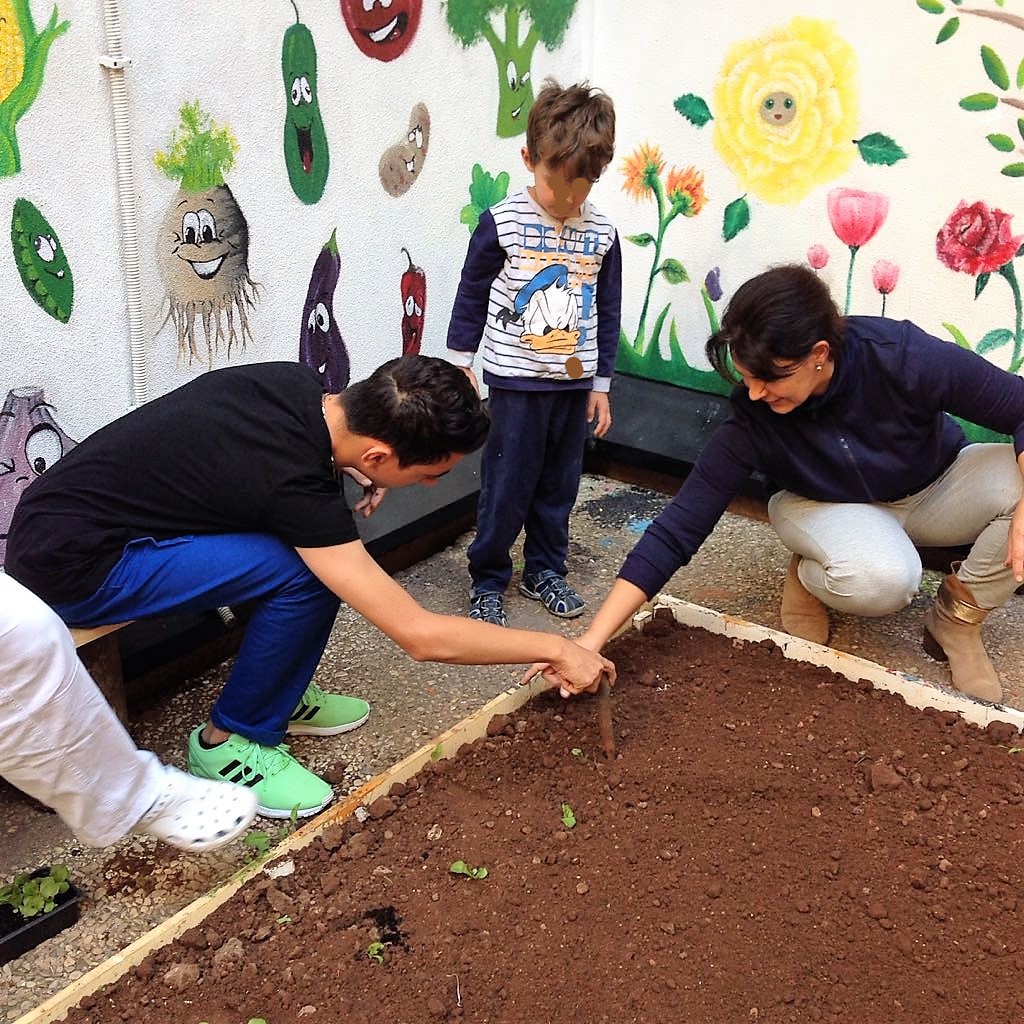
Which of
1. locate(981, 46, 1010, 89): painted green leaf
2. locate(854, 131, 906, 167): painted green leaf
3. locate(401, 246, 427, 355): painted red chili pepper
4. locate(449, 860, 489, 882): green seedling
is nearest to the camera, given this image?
locate(449, 860, 489, 882): green seedling

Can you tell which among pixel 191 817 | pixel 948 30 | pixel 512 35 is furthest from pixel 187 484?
pixel 948 30

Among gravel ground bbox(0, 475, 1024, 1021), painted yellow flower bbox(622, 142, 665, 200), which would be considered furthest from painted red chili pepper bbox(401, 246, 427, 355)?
painted yellow flower bbox(622, 142, 665, 200)

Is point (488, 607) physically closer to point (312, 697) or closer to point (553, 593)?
point (553, 593)

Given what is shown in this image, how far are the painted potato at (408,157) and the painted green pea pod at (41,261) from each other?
1154 mm

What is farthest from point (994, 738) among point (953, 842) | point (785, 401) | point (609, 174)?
point (609, 174)

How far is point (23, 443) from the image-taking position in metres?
2.58

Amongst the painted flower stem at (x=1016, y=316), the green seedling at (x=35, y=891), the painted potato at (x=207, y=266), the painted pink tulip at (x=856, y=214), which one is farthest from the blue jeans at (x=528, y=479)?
the green seedling at (x=35, y=891)

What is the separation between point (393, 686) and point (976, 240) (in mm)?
2281

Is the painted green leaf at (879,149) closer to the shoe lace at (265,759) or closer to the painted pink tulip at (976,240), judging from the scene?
the painted pink tulip at (976,240)

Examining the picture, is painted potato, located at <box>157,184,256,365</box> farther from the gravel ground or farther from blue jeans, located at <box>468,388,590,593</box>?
the gravel ground

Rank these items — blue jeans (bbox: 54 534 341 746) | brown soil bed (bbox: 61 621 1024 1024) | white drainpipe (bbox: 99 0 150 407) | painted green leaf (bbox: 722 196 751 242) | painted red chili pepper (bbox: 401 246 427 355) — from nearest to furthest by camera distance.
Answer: brown soil bed (bbox: 61 621 1024 1024), blue jeans (bbox: 54 534 341 746), white drainpipe (bbox: 99 0 150 407), painted red chili pepper (bbox: 401 246 427 355), painted green leaf (bbox: 722 196 751 242)

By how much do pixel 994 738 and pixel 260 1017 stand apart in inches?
65.9

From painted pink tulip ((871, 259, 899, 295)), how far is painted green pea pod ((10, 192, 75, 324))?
2522mm

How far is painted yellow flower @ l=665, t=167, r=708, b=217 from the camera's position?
3.97m
